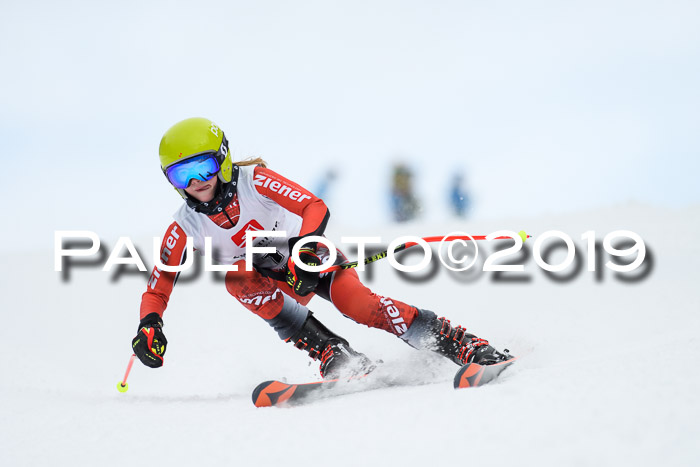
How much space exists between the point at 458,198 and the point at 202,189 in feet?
29.7

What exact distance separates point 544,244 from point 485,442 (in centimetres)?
593

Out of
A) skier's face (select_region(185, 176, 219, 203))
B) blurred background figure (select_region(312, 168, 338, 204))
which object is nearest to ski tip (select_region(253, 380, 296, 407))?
skier's face (select_region(185, 176, 219, 203))

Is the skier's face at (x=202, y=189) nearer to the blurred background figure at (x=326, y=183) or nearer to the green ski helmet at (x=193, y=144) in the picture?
the green ski helmet at (x=193, y=144)

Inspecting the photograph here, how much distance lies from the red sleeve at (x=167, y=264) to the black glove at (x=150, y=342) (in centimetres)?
16

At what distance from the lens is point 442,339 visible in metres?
3.07

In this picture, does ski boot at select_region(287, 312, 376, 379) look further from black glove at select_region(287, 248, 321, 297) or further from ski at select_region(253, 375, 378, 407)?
black glove at select_region(287, 248, 321, 297)

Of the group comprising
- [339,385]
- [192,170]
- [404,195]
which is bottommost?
[339,385]

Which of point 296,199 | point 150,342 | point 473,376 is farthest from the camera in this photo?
point 296,199

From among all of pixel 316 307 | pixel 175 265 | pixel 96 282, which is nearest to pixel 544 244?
pixel 316 307

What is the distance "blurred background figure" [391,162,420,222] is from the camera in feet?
37.1

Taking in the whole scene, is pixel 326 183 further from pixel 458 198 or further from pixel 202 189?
pixel 202 189

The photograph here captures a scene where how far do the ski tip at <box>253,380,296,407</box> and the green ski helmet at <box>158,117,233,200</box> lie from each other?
1.14 metres

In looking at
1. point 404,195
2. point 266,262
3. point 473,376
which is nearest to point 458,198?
point 404,195

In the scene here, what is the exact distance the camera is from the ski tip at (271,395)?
2730mm
